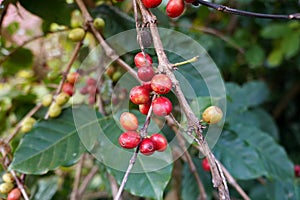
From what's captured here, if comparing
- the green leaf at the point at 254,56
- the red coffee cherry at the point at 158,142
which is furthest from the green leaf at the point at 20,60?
the green leaf at the point at 254,56

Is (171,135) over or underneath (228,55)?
over

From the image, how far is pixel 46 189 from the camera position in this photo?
1058mm

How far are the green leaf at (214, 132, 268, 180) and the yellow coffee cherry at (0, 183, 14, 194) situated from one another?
0.51 m

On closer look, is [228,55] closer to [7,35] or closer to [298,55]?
[298,55]

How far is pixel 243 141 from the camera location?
984 millimetres

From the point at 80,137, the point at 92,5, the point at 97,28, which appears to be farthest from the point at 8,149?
the point at 92,5

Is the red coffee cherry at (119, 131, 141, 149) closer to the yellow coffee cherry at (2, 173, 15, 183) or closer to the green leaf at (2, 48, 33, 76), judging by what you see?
the yellow coffee cherry at (2, 173, 15, 183)

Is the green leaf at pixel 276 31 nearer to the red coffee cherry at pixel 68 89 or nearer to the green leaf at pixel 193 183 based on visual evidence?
the green leaf at pixel 193 183

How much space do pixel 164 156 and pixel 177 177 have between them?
60 cm

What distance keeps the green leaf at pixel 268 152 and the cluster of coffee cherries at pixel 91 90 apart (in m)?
0.40

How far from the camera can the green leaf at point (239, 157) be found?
2.99 ft

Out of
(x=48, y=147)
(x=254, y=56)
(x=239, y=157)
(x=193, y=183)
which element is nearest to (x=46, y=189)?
(x=48, y=147)

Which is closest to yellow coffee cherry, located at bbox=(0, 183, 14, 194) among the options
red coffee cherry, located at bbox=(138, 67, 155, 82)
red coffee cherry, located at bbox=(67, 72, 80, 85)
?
red coffee cherry, located at bbox=(67, 72, 80, 85)

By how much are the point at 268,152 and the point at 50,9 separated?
0.71 m
